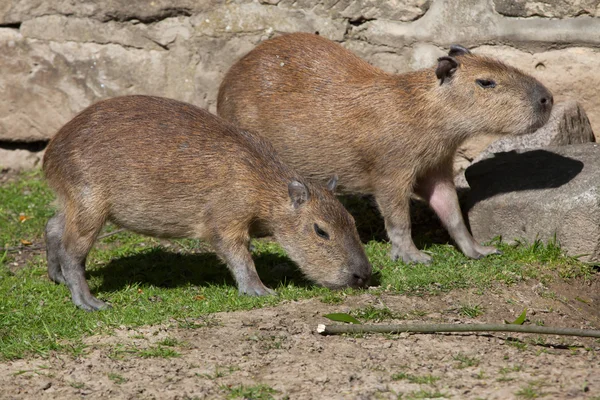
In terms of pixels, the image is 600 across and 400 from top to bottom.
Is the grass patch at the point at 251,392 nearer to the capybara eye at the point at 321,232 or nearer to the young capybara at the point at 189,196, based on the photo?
the young capybara at the point at 189,196

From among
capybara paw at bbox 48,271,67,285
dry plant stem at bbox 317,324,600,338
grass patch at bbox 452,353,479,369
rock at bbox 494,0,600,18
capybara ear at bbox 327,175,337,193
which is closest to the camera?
grass patch at bbox 452,353,479,369

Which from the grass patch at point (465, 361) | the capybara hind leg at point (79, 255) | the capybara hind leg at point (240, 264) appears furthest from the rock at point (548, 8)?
the capybara hind leg at point (79, 255)

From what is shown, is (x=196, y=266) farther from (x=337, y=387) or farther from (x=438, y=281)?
(x=337, y=387)

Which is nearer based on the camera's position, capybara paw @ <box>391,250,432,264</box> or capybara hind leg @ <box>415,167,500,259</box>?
capybara paw @ <box>391,250,432,264</box>

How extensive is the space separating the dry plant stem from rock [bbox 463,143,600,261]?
146 centimetres

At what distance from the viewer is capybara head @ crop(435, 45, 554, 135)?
19.1 ft

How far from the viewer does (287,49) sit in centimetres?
640

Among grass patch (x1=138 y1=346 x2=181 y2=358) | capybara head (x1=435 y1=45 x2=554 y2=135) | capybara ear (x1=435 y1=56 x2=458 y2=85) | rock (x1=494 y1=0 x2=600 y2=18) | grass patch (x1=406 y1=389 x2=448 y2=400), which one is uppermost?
rock (x1=494 y1=0 x2=600 y2=18)

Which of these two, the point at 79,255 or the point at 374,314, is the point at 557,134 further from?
the point at 79,255

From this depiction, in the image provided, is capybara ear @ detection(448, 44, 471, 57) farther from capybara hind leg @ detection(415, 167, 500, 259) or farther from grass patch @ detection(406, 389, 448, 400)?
grass patch @ detection(406, 389, 448, 400)

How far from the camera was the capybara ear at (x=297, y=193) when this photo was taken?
527 centimetres

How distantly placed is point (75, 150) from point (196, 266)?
1.27 meters

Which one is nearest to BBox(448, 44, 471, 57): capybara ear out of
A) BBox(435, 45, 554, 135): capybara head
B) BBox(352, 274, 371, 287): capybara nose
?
BBox(435, 45, 554, 135): capybara head

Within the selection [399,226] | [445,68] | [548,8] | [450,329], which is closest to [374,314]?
[450,329]
